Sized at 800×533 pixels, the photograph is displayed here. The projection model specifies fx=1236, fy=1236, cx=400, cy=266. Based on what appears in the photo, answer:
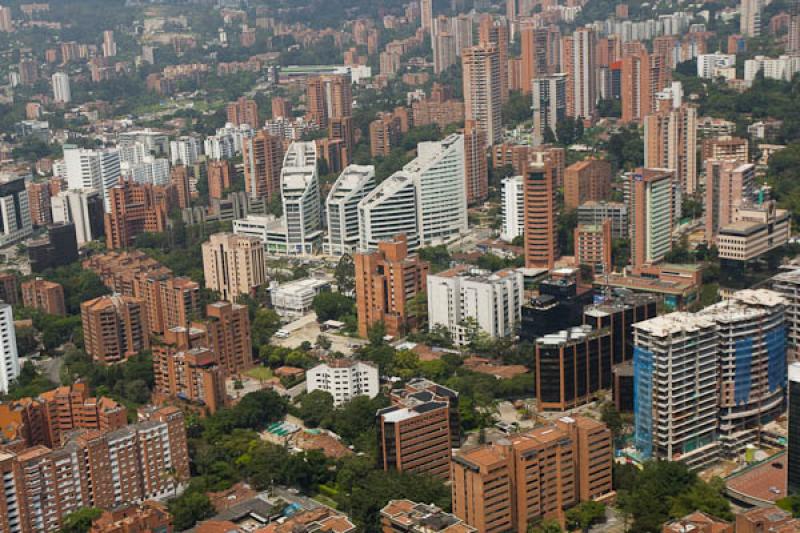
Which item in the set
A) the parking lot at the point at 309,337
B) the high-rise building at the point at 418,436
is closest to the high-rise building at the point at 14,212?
the parking lot at the point at 309,337

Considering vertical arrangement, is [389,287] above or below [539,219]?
below

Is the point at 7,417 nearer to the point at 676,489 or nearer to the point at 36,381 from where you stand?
the point at 36,381

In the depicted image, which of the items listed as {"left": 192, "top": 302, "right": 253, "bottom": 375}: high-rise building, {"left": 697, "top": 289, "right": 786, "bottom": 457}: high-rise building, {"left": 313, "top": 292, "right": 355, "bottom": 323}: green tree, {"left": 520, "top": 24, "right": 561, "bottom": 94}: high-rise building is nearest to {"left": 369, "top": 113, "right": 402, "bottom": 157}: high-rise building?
{"left": 520, "top": 24, "right": 561, "bottom": 94}: high-rise building

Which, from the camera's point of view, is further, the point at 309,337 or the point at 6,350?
the point at 309,337

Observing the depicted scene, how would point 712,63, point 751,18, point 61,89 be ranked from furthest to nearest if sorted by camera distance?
1. point 61,89
2. point 751,18
3. point 712,63

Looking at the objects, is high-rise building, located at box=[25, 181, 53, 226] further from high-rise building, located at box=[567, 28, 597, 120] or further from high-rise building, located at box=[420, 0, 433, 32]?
high-rise building, located at box=[420, 0, 433, 32]

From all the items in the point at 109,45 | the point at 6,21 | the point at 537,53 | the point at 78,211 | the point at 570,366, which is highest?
the point at 6,21

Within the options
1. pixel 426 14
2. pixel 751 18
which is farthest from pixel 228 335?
pixel 426 14

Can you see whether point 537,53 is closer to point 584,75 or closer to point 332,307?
point 584,75
